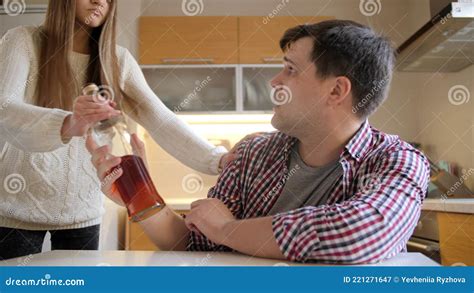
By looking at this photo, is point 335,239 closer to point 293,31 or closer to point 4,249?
point 293,31

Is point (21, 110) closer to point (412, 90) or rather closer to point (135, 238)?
point (135, 238)

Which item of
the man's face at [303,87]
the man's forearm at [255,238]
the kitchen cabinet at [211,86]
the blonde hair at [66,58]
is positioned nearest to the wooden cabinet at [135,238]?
the kitchen cabinet at [211,86]

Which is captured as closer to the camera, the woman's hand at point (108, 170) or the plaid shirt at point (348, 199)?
the plaid shirt at point (348, 199)

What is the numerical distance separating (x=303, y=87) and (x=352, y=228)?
13.6 inches

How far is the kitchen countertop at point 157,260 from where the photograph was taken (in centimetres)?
48

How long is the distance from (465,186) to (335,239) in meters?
0.87

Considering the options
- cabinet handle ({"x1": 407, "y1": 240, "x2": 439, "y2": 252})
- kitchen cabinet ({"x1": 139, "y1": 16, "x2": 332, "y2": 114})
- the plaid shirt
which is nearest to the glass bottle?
the plaid shirt

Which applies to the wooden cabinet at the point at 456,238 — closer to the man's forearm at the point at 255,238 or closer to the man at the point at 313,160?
the man at the point at 313,160

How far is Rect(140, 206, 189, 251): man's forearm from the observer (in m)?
0.68

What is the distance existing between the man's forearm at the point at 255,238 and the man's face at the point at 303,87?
26 centimetres

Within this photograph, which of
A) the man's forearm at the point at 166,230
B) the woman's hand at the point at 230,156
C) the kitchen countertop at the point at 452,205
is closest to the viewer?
the man's forearm at the point at 166,230

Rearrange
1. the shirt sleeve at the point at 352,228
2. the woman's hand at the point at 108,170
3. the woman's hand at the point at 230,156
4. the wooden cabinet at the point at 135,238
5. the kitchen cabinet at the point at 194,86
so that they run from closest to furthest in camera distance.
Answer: the shirt sleeve at the point at 352,228
the woman's hand at the point at 108,170
the woman's hand at the point at 230,156
the wooden cabinet at the point at 135,238
the kitchen cabinet at the point at 194,86

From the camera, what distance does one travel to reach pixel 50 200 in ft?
2.53
